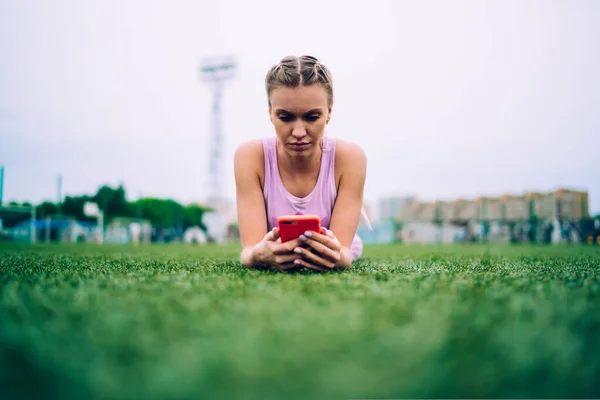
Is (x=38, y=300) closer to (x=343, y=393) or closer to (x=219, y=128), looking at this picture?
(x=343, y=393)

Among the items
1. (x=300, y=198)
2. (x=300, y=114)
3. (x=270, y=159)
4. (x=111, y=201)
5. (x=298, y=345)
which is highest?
(x=111, y=201)

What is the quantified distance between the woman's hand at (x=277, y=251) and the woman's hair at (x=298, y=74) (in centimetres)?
89

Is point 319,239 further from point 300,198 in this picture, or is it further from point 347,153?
point 347,153

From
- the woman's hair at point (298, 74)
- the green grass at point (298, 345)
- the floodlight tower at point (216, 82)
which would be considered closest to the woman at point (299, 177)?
the woman's hair at point (298, 74)

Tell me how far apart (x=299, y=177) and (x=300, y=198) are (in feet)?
0.53

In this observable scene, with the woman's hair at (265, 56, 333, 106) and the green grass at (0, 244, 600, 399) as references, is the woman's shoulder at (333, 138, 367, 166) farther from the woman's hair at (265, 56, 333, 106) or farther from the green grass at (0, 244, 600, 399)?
the green grass at (0, 244, 600, 399)

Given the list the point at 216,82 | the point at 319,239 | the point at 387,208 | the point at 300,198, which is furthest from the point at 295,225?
the point at 387,208

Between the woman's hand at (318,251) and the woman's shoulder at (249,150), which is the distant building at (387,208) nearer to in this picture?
the woman's shoulder at (249,150)

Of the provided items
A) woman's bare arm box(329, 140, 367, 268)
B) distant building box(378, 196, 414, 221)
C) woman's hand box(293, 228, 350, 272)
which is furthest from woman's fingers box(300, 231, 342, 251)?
distant building box(378, 196, 414, 221)

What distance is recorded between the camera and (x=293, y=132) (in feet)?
8.10

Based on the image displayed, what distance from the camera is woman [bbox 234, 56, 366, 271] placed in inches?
92.7

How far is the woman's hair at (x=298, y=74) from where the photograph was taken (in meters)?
2.40

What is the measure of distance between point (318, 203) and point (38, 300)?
195 centimetres

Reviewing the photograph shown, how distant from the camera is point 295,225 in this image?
2197mm
